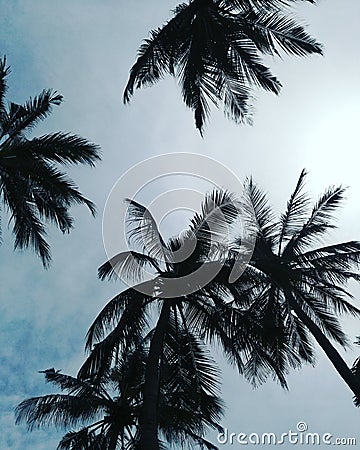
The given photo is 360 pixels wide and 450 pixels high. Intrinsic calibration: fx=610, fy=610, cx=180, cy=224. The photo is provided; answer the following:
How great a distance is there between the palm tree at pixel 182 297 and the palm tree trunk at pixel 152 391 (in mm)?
55

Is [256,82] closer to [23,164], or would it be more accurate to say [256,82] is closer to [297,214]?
[297,214]

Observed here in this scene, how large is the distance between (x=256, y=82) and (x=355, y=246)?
219 inches

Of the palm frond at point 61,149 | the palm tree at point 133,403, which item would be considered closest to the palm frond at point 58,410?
the palm tree at point 133,403

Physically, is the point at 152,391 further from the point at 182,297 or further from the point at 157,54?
the point at 157,54

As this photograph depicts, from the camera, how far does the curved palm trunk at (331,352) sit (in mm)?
14680

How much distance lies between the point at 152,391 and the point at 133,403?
3816 mm

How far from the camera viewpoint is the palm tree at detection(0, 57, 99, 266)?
50.2ft

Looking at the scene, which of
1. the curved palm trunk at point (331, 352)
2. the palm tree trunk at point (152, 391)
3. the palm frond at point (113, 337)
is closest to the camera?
the palm tree trunk at point (152, 391)

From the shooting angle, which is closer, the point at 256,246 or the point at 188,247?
the point at 188,247

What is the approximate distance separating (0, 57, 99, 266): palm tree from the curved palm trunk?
632 cm

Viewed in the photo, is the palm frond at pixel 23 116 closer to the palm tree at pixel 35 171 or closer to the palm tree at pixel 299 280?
the palm tree at pixel 35 171

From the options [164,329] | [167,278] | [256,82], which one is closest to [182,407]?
[164,329]

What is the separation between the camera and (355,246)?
58.6 feet

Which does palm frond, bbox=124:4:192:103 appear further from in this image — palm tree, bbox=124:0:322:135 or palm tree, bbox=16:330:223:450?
palm tree, bbox=16:330:223:450
